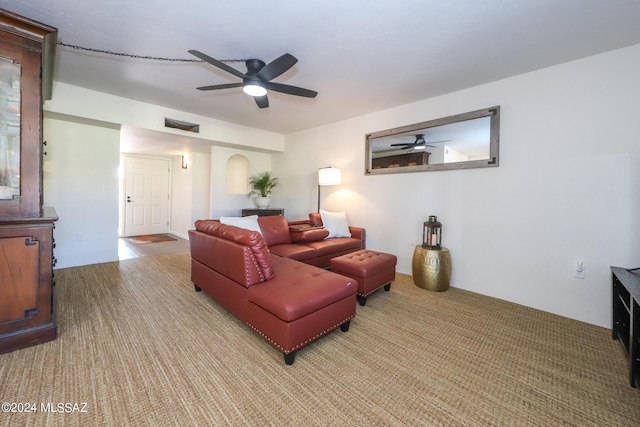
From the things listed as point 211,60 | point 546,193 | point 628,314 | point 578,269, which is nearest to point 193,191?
point 211,60

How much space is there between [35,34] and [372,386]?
3.39 m

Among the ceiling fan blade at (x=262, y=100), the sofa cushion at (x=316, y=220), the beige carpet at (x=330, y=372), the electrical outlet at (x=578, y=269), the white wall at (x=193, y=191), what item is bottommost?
the beige carpet at (x=330, y=372)

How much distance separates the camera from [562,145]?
2574mm

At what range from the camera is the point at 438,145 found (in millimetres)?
3477

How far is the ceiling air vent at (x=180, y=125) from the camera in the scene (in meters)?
4.19

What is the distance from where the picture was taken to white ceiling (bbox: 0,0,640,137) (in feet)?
6.16

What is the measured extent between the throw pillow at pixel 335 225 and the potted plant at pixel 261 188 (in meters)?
2.02

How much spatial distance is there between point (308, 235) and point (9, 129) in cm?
294

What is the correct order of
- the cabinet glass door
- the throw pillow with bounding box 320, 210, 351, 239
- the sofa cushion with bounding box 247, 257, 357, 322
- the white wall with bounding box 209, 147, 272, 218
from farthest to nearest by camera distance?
the white wall with bounding box 209, 147, 272, 218 → the throw pillow with bounding box 320, 210, 351, 239 → the cabinet glass door → the sofa cushion with bounding box 247, 257, 357, 322

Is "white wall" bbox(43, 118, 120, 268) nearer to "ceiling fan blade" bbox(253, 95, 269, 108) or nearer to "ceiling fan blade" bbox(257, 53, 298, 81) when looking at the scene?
"ceiling fan blade" bbox(253, 95, 269, 108)

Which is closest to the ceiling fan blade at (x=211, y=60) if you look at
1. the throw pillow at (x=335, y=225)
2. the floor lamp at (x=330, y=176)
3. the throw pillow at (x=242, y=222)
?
the throw pillow at (x=242, y=222)

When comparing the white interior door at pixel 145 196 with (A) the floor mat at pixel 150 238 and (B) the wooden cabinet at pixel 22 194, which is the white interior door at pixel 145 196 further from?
(B) the wooden cabinet at pixel 22 194

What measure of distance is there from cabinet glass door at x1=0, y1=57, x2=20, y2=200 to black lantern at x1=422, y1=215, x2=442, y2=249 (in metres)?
3.94

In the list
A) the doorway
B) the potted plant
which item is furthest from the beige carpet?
the doorway
